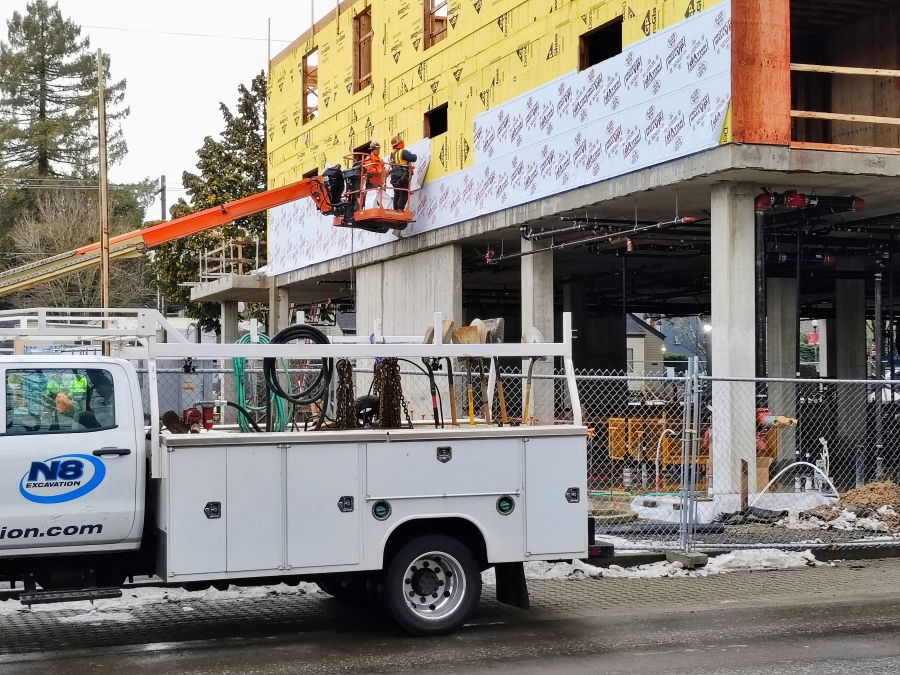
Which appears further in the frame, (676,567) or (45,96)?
(45,96)

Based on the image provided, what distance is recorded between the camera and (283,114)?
33906 millimetres

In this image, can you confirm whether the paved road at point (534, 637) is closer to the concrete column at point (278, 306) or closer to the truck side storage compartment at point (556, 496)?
the truck side storage compartment at point (556, 496)

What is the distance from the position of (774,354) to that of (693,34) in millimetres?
8297

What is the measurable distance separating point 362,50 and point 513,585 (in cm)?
2167

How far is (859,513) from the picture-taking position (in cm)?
1411

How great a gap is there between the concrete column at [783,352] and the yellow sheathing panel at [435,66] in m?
6.87

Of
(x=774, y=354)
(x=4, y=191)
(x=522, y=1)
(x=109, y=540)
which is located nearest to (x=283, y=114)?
(x=522, y=1)

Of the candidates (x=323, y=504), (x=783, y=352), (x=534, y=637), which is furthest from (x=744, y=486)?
(x=783, y=352)

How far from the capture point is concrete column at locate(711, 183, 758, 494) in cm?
1583

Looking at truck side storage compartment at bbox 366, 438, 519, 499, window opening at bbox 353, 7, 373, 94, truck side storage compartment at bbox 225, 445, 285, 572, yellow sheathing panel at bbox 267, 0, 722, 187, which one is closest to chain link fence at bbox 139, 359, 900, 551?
truck side storage compartment at bbox 366, 438, 519, 499

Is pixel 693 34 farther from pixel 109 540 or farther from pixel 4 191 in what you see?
pixel 4 191

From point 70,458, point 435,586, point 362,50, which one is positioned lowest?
point 435,586

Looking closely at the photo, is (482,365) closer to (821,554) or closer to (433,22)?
(821,554)

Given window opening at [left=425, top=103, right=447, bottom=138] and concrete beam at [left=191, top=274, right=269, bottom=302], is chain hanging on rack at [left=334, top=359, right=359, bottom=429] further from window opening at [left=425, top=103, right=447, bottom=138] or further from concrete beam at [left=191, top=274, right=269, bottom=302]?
concrete beam at [left=191, top=274, right=269, bottom=302]
